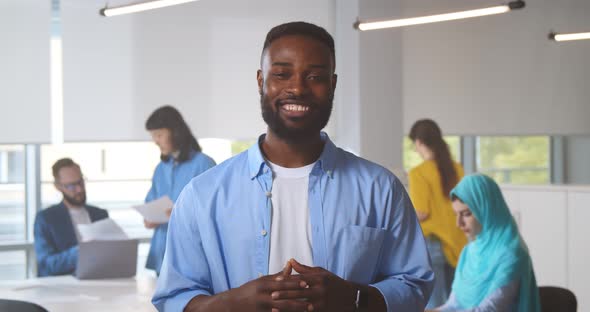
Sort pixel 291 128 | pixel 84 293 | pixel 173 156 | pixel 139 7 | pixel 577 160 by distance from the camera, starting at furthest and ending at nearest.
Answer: pixel 577 160, pixel 139 7, pixel 173 156, pixel 84 293, pixel 291 128

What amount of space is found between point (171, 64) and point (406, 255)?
602 centimetres

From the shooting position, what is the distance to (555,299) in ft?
9.97

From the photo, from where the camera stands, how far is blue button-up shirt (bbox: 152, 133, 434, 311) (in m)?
1.52

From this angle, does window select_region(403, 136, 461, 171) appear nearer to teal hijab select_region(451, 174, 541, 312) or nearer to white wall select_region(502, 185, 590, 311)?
white wall select_region(502, 185, 590, 311)

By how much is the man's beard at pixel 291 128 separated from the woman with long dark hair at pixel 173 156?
3616mm

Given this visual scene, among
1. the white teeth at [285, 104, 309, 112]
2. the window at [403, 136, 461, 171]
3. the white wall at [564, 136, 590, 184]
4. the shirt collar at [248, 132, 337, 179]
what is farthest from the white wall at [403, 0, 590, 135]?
the white teeth at [285, 104, 309, 112]

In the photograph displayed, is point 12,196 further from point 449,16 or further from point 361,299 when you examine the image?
point 361,299

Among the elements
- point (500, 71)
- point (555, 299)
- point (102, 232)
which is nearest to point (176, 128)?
point (102, 232)

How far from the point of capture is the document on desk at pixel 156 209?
15.1ft

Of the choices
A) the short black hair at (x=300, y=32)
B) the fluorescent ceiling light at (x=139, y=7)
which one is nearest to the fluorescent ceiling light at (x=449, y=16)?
the fluorescent ceiling light at (x=139, y=7)

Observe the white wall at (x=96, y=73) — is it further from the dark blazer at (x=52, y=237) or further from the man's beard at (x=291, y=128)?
the man's beard at (x=291, y=128)

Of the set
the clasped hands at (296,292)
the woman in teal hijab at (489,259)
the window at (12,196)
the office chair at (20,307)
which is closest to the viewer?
the clasped hands at (296,292)

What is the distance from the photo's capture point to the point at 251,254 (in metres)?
1.53

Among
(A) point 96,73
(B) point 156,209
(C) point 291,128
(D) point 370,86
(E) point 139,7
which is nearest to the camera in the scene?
(C) point 291,128
